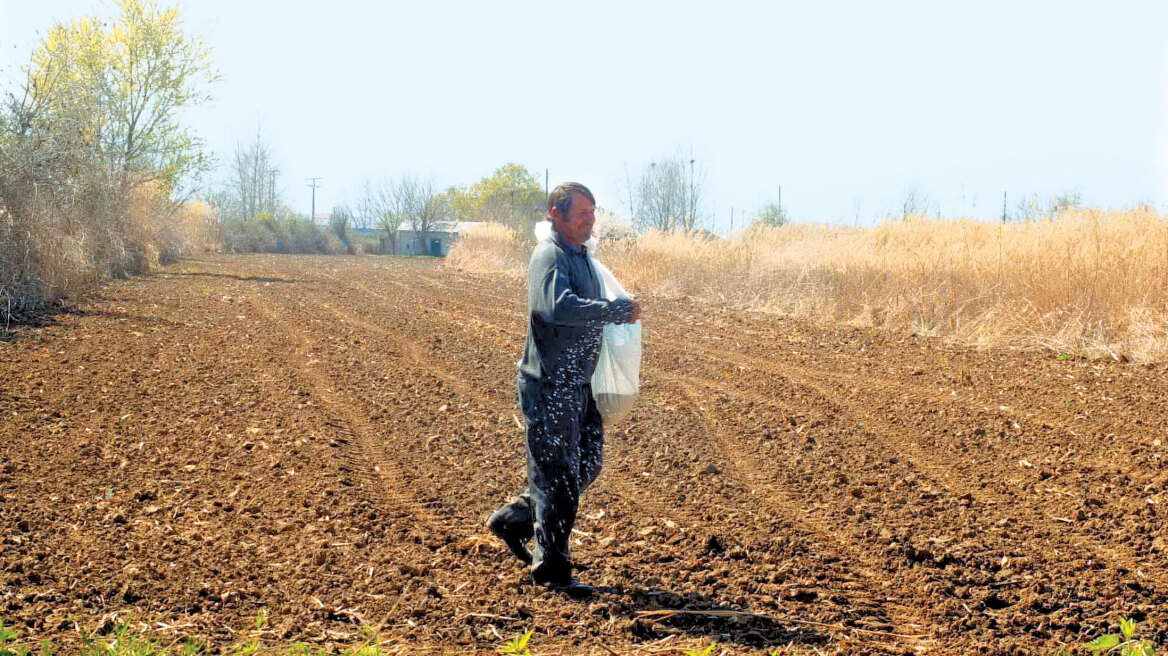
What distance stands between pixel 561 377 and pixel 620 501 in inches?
65.7

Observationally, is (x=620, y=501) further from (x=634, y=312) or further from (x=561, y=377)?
(x=634, y=312)

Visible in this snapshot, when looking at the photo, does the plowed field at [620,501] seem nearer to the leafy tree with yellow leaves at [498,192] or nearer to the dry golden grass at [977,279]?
the dry golden grass at [977,279]

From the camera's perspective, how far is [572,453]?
3.80 m

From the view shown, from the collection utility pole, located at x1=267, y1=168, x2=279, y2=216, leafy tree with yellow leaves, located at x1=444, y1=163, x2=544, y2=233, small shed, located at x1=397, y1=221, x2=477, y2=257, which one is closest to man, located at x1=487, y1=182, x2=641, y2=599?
leafy tree with yellow leaves, located at x1=444, y1=163, x2=544, y2=233

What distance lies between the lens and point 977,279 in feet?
40.0

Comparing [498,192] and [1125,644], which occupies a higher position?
[498,192]

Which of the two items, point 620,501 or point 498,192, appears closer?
point 620,501

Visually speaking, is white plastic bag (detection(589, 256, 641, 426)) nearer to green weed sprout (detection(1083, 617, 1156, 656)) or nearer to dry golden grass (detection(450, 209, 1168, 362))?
green weed sprout (detection(1083, 617, 1156, 656))

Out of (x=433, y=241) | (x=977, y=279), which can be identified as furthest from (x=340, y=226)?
(x=977, y=279)

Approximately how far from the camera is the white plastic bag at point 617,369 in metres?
3.83

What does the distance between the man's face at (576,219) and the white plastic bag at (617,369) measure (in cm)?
31

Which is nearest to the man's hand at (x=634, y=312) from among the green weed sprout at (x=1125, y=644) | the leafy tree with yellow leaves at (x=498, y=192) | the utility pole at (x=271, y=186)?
the green weed sprout at (x=1125, y=644)

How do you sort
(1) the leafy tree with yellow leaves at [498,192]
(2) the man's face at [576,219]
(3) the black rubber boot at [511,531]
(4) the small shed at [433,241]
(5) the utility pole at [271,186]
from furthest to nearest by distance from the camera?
(5) the utility pole at [271,186] → (4) the small shed at [433,241] → (1) the leafy tree with yellow leaves at [498,192] → (3) the black rubber boot at [511,531] → (2) the man's face at [576,219]

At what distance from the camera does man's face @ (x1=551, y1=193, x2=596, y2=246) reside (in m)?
3.77
